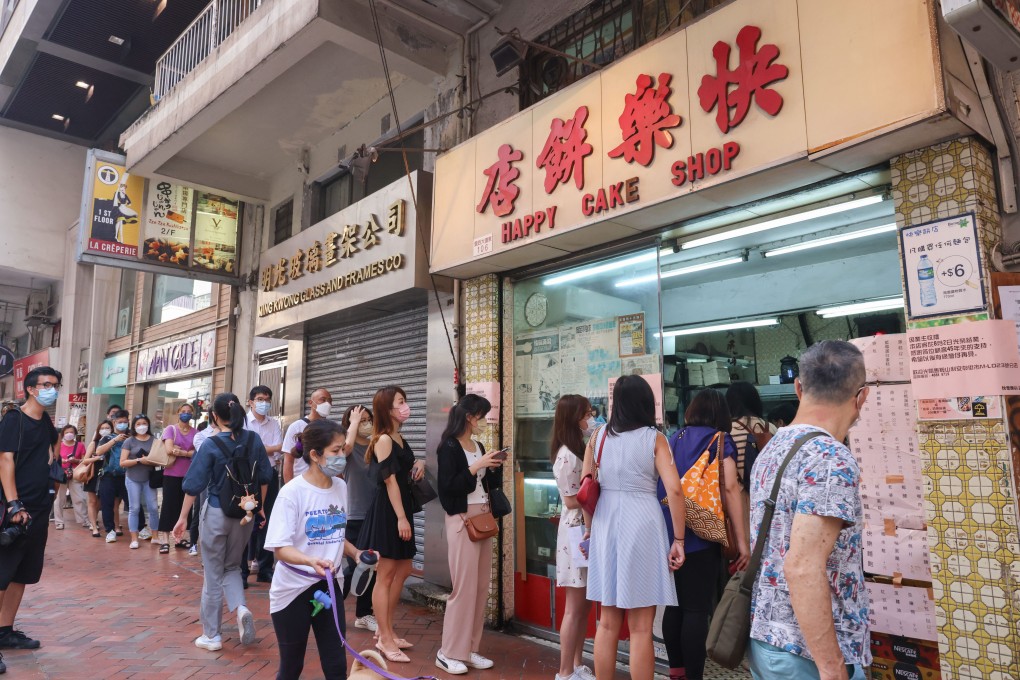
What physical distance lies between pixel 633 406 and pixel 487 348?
107 inches

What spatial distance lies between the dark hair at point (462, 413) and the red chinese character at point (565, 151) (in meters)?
1.74

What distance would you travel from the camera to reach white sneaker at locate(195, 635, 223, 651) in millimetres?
4914

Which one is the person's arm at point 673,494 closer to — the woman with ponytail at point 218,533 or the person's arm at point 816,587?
the person's arm at point 816,587

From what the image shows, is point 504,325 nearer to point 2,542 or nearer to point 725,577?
point 725,577

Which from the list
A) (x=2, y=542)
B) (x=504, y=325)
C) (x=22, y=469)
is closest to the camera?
(x=2, y=542)

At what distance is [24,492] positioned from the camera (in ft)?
15.6

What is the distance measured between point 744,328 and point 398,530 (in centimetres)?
486

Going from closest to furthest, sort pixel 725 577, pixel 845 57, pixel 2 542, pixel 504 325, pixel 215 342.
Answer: pixel 845 57 < pixel 2 542 < pixel 725 577 < pixel 504 325 < pixel 215 342

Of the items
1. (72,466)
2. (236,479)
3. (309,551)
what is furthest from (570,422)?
(72,466)

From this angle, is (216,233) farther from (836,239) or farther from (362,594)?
(836,239)

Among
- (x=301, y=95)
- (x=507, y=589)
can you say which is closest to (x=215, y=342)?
(x=301, y=95)

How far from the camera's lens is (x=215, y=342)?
1180cm

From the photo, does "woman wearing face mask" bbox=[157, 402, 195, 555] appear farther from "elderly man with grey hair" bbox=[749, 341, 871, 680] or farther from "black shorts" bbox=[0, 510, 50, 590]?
"elderly man with grey hair" bbox=[749, 341, 871, 680]

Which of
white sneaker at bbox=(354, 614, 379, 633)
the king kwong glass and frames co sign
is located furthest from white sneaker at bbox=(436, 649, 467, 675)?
the king kwong glass and frames co sign
